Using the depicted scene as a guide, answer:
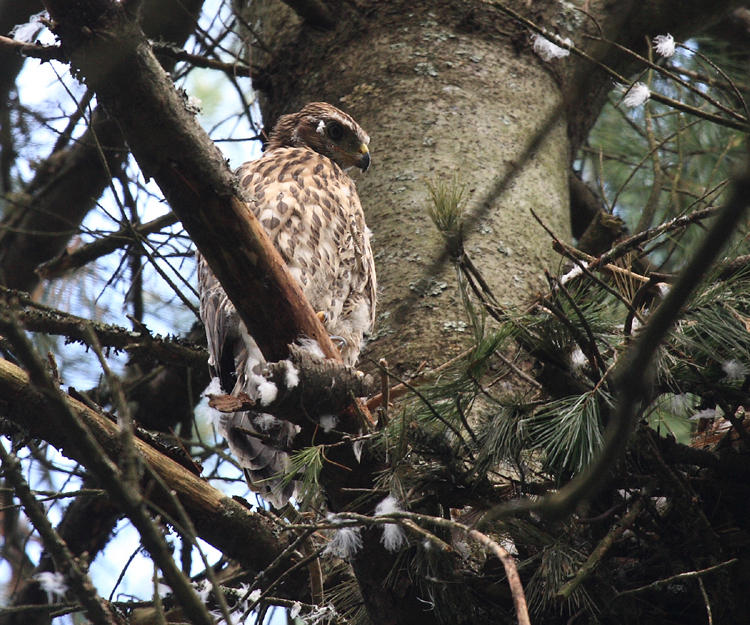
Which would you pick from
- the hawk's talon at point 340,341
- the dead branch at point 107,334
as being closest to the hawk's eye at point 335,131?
the hawk's talon at point 340,341

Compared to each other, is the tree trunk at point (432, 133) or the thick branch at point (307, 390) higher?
the tree trunk at point (432, 133)

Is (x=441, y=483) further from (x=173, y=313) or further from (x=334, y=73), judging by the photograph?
(x=173, y=313)

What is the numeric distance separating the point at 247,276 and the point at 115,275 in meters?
2.28

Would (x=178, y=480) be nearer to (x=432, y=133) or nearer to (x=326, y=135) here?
(x=432, y=133)

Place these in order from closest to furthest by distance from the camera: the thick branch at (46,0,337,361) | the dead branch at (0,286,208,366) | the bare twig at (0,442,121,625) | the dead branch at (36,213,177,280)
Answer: the bare twig at (0,442,121,625)
the thick branch at (46,0,337,361)
the dead branch at (0,286,208,366)
the dead branch at (36,213,177,280)

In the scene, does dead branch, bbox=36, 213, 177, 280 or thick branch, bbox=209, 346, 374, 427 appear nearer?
thick branch, bbox=209, 346, 374, 427

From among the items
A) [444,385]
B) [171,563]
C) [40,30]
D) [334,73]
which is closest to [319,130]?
[334,73]

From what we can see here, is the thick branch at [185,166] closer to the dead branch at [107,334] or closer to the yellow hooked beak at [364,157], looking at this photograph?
the dead branch at [107,334]

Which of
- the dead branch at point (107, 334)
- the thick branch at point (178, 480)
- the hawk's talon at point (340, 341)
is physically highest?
the hawk's talon at point (340, 341)

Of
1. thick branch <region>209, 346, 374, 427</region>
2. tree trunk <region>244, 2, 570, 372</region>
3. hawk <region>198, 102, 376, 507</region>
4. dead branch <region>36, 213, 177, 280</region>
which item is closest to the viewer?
thick branch <region>209, 346, 374, 427</region>

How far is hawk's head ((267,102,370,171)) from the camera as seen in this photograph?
3.63 m

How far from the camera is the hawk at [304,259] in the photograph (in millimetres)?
2934

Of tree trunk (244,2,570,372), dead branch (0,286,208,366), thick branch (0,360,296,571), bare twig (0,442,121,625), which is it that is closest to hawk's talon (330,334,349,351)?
tree trunk (244,2,570,372)

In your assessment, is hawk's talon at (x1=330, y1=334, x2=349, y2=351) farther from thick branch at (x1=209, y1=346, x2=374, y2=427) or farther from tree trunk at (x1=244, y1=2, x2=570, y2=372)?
thick branch at (x1=209, y1=346, x2=374, y2=427)
